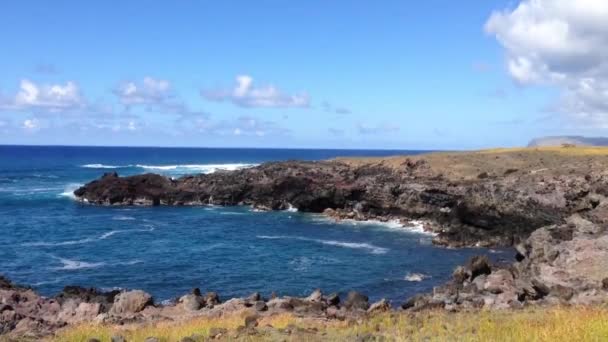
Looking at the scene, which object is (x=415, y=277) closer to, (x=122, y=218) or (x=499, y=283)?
(x=499, y=283)

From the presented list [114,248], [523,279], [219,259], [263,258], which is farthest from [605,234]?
[114,248]

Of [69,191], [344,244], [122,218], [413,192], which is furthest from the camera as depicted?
[69,191]

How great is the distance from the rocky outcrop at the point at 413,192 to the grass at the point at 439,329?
3025 cm

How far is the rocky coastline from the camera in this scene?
24000 mm

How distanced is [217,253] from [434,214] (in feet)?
76.0

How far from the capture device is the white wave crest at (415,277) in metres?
35.2

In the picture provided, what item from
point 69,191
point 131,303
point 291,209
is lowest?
point 291,209

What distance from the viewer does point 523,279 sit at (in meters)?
28.5

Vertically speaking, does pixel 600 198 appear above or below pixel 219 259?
above

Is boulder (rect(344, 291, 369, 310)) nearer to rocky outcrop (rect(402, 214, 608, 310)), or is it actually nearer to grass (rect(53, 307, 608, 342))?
rocky outcrop (rect(402, 214, 608, 310))

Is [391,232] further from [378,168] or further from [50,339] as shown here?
[50,339]

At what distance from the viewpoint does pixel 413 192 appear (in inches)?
2377

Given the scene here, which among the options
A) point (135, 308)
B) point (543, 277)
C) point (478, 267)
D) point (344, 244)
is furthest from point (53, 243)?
point (543, 277)

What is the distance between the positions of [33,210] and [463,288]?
56.0 meters
